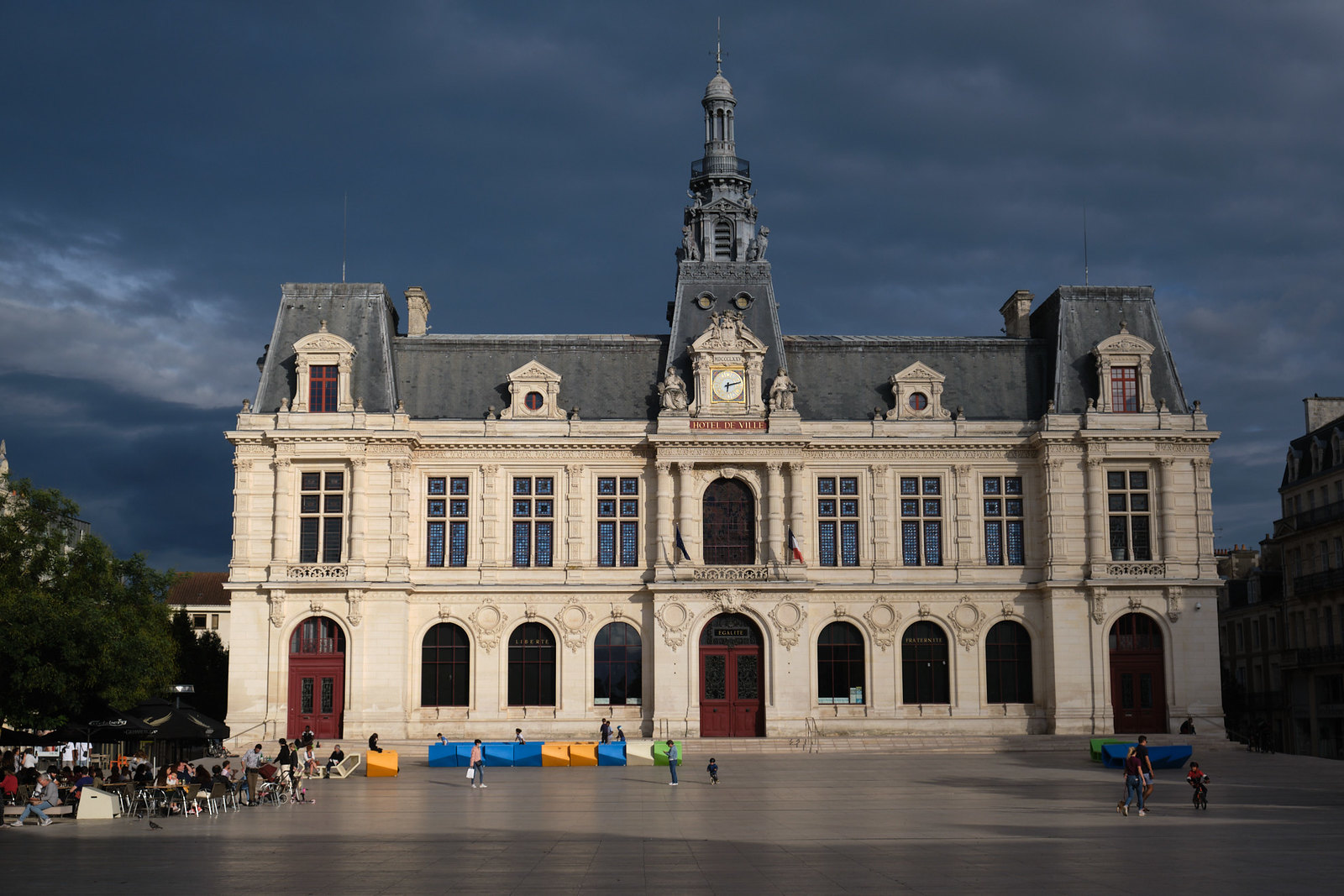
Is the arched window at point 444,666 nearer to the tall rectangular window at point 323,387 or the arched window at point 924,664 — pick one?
the tall rectangular window at point 323,387

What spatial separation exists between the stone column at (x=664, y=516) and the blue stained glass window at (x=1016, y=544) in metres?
12.7

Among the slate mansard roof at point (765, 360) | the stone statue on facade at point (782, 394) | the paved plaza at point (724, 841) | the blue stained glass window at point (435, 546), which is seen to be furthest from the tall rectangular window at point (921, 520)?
the blue stained glass window at point (435, 546)

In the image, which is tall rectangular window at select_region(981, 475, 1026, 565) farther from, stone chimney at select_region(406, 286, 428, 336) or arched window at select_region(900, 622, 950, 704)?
stone chimney at select_region(406, 286, 428, 336)

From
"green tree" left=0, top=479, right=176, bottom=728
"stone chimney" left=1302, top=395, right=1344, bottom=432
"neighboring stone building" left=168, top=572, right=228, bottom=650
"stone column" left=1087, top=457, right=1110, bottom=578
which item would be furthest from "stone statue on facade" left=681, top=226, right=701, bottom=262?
"neighboring stone building" left=168, top=572, right=228, bottom=650

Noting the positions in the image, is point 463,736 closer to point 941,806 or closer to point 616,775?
point 616,775

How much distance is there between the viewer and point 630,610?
50656 mm

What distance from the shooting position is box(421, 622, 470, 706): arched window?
5034 centimetres

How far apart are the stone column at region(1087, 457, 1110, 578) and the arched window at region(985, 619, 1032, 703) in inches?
142

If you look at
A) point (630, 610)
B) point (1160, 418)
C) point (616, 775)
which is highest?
point (1160, 418)

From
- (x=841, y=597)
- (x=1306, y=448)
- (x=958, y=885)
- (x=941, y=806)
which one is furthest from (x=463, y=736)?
(x=1306, y=448)

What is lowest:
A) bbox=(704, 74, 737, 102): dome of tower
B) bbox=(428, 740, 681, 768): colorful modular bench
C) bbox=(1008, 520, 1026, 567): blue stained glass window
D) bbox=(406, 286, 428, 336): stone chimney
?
bbox=(428, 740, 681, 768): colorful modular bench

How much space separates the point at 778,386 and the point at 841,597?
320 inches

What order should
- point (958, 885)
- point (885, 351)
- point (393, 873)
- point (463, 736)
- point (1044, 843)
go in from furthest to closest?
point (885, 351) < point (463, 736) < point (1044, 843) < point (393, 873) < point (958, 885)

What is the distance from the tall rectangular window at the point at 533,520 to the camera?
51.2 metres
